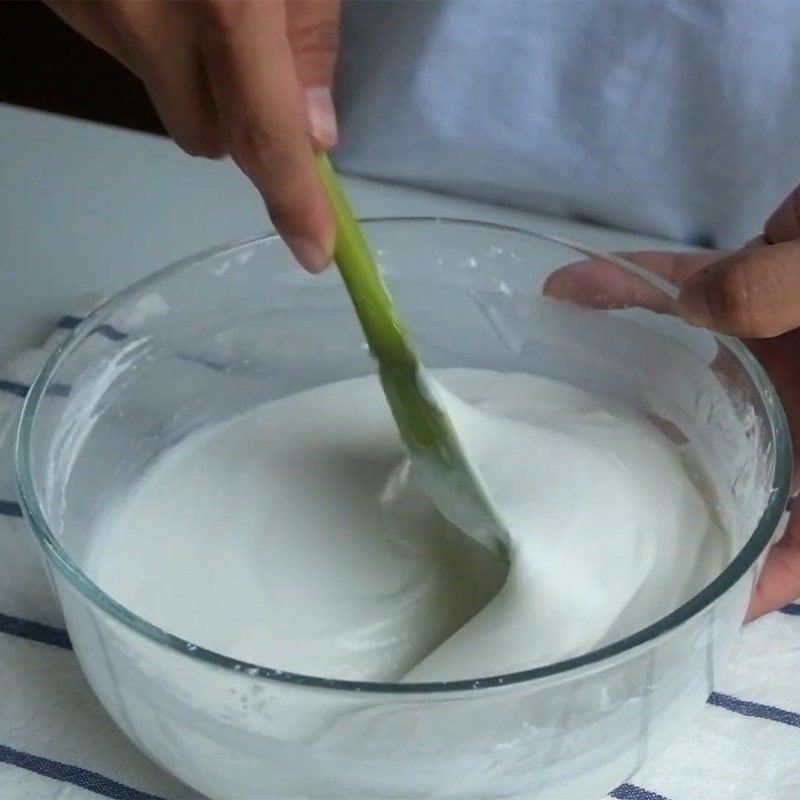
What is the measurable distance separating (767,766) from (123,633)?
27cm

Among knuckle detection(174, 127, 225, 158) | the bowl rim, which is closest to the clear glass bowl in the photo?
the bowl rim

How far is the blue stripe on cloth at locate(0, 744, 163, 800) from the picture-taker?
470 mm

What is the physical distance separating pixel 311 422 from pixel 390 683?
0.26m

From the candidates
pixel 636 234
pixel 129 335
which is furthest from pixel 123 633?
pixel 636 234

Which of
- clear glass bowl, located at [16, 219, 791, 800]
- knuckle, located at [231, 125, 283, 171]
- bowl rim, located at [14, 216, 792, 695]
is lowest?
clear glass bowl, located at [16, 219, 791, 800]

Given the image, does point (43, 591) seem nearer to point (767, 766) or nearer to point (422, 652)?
point (422, 652)

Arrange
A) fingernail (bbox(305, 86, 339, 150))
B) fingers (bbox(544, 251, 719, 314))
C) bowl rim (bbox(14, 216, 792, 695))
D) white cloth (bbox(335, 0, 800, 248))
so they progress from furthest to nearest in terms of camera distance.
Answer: white cloth (bbox(335, 0, 800, 248)) < fingers (bbox(544, 251, 719, 314)) < fingernail (bbox(305, 86, 339, 150)) < bowl rim (bbox(14, 216, 792, 695))

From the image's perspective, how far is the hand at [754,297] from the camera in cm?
48

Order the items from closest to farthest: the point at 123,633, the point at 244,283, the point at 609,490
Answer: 1. the point at 123,633
2. the point at 609,490
3. the point at 244,283

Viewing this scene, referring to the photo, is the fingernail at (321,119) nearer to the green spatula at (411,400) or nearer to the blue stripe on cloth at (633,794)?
the green spatula at (411,400)

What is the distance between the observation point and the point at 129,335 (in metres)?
0.60

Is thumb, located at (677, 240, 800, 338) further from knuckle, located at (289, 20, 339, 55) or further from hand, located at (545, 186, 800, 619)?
knuckle, located at (289, 20, 339, 55)

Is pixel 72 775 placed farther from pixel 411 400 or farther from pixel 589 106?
pixel 589 106

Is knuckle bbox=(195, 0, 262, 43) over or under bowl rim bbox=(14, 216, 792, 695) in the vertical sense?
over
